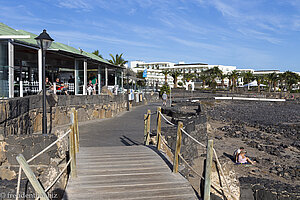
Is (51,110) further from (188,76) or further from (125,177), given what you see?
(188,76)

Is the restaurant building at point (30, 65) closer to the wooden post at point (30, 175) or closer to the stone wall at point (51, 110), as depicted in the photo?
the stone wall at point (51, 110)

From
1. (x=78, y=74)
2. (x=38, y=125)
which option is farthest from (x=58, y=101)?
(x=78, y=74)

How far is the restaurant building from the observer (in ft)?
34.3

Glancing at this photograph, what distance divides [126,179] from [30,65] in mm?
14841

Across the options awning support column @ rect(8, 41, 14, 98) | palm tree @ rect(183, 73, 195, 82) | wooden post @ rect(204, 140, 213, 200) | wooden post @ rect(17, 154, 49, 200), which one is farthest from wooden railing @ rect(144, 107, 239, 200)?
palm tree @ rect(183, 73, 195, 82)

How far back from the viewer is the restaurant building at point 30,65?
10469mm

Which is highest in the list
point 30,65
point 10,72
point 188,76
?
point 188,76

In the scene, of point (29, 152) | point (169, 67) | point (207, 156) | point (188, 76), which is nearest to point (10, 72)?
point (29, 152)

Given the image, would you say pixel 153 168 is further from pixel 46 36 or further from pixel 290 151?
pixel 290 151

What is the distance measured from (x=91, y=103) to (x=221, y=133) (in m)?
8.74

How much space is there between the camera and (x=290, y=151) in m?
14.4

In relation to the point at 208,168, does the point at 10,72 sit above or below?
above

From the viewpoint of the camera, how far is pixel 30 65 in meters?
17.9

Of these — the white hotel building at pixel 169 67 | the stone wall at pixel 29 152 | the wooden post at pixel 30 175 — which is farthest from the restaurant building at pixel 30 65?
the white hotel building at pixel 169 67
